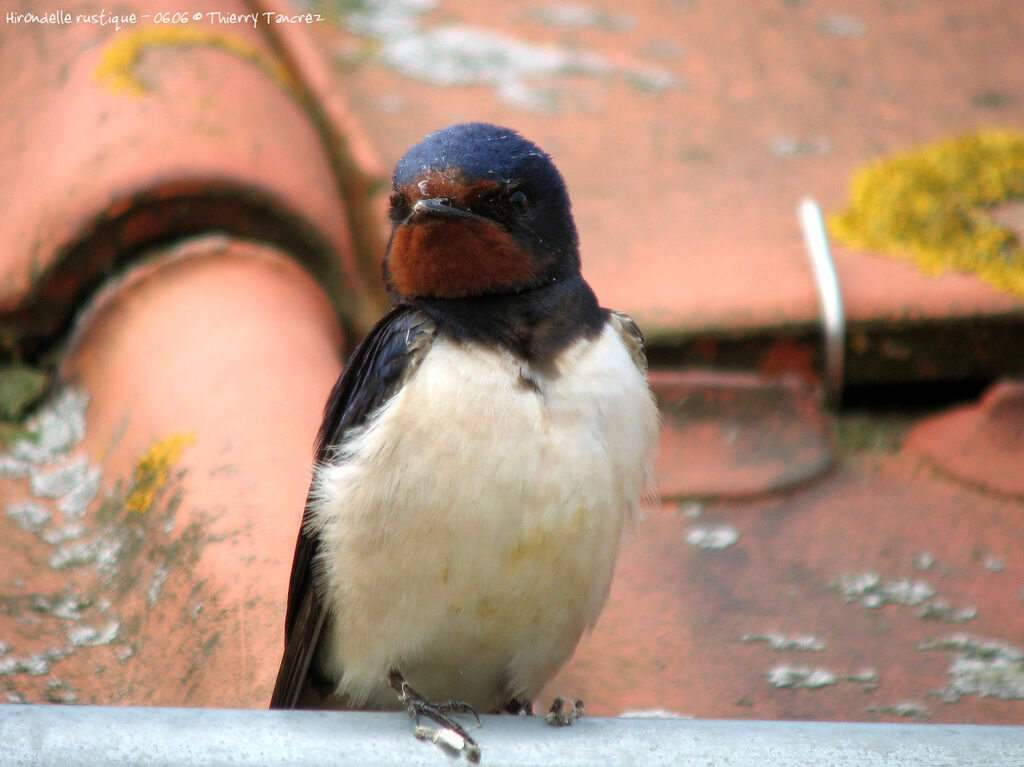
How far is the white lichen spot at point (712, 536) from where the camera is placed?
174 centimetres

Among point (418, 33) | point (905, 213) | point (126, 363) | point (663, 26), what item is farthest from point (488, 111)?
point (126, 363)

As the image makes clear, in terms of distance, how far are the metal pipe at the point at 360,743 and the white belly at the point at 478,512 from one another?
441 mm

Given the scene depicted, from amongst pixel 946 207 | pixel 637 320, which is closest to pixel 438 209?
pixel 637 320

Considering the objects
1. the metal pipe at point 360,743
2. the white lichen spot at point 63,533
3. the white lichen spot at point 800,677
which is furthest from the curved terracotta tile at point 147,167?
the metal pipe at point 360,743

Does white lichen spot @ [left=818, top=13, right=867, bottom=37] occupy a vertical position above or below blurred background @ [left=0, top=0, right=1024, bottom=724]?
above

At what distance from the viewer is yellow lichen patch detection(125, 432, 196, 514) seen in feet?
5.32

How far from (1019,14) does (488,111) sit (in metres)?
1.32

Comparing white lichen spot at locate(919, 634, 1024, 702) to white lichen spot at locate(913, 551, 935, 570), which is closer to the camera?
white lichen spot at locate(919, 634, 1024, 702)

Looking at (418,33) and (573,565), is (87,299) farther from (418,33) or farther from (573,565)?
(418,33)

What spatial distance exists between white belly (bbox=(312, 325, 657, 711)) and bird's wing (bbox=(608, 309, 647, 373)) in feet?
0.30

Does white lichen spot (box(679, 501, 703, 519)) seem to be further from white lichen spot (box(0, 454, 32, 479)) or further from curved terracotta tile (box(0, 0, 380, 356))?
white lichen spot (box(0, 454, 32, 479))

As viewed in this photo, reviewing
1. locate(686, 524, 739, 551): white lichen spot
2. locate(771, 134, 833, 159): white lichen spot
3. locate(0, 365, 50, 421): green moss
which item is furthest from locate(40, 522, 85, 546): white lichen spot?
locate(771, 134, 833, 159): white lichen spot

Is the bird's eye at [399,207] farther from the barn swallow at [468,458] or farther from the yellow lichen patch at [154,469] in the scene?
the yellow lichen patch at [154,469]

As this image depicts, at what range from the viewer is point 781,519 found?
1795 mm
